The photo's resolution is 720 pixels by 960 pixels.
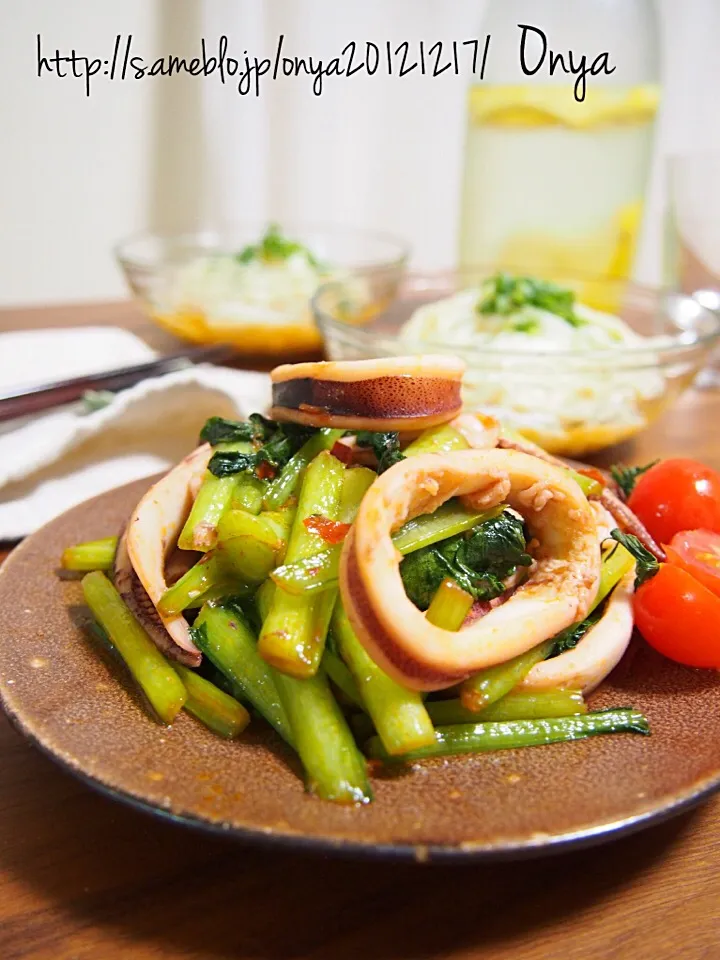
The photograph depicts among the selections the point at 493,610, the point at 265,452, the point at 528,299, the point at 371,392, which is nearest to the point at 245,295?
the point at 528,299

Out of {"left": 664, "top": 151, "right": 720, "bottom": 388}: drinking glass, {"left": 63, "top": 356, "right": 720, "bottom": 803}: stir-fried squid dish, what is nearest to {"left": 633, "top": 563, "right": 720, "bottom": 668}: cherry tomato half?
{"left": 63, "top": 356, "right": 720, "bottom": 803}: stir-fried squid dish

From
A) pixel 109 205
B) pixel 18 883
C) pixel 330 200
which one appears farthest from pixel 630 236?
pixel 18 883

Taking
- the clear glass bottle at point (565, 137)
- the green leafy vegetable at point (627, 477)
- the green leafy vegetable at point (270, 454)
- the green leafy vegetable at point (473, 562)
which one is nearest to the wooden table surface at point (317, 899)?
the green leafy vegetable at point (473, 562)

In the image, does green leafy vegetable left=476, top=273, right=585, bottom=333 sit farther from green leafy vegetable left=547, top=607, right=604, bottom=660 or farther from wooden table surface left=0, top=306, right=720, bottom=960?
wooden table surface left=0, top=306, right=720, bottom=960

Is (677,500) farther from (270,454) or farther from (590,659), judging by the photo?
(270,454)

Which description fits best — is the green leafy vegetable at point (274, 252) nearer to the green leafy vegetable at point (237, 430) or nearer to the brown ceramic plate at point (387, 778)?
the green leafy vegetable at point (237, 430)

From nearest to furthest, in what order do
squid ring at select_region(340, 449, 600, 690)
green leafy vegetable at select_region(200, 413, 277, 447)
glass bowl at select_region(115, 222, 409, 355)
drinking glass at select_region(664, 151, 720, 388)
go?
→ squid ring at select_region(340, 449, 600, 690) → green leafy vegetable at select_region(200, 413, 277, 447) → glass bowl at select_region(115, 222, 409, 355) → drinking glass at select_region(664, 151, 720, 388)

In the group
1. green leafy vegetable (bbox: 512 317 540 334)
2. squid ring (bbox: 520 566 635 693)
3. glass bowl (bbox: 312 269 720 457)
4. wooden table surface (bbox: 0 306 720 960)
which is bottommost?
wooden table surface (bbox: 0 306 720 960)
